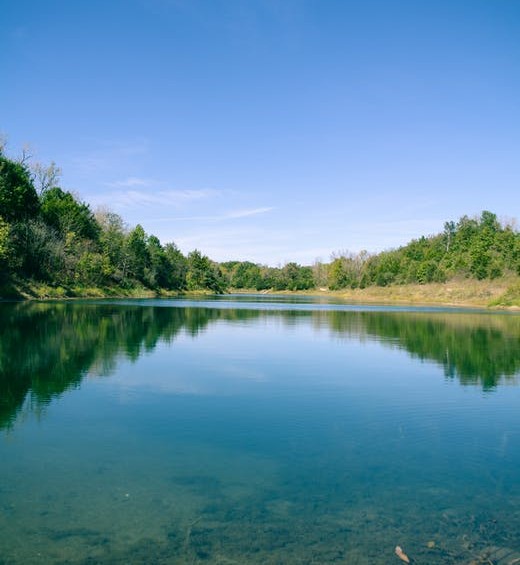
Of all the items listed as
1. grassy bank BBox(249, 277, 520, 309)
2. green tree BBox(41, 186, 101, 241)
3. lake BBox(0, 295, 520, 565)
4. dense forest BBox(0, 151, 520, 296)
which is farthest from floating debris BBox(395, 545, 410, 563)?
green tree BBox(41, 186, 101, 241)

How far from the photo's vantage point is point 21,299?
2051 inches

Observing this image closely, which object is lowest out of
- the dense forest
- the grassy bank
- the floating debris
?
the floating debris

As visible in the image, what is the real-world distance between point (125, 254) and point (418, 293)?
52417mm

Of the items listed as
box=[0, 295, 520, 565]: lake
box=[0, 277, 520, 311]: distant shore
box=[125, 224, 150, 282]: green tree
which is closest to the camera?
box=[0, 295, 520, 565]: lake

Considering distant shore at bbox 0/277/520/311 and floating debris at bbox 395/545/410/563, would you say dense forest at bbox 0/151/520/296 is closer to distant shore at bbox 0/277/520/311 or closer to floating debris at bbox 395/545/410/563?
distant shore at bbox 0/277/520/311

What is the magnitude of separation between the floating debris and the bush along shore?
48.1 metres

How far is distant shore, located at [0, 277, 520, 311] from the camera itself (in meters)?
55.4

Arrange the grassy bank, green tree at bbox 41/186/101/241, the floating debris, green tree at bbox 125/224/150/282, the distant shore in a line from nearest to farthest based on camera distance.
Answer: the floating debris
the distant shore
the grassy bank
green tree at bbox 41/186/101/241
green tree at bbox 125/224/150/282

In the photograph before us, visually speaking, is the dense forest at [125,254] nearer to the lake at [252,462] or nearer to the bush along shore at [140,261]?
the bush along shore at [140,261]

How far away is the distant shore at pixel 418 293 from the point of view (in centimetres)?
5540

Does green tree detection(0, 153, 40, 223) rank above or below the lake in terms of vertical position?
above

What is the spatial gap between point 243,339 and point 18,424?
50.2 feet

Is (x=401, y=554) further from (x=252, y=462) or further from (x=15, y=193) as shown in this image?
(x=15, y=193)

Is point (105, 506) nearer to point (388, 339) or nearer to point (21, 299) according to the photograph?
point (388, 339)
